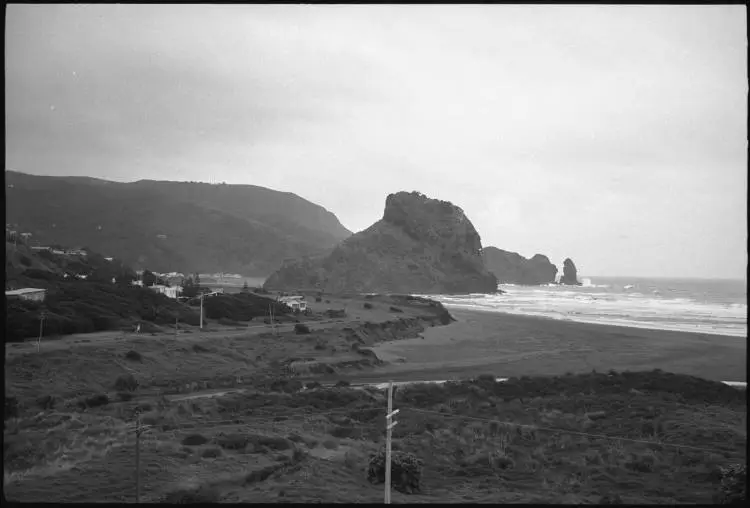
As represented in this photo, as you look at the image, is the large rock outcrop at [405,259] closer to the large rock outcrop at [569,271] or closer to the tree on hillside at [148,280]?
the large rock outcrop at [569,271]

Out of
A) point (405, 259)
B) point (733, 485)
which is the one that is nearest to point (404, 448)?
point (733, 485)

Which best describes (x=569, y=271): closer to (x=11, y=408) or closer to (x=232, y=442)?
(x=232, y=442)

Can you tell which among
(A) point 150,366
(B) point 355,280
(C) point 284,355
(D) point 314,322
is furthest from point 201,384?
(B) point 355,280

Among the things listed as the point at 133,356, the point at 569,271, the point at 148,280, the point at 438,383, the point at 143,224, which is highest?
the point at 143,224

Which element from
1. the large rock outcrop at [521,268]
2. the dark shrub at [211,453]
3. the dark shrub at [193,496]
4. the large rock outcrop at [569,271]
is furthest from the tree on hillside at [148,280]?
the large rock outcrop at [569,271]

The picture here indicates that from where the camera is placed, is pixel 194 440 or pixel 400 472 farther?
pixel 194 440

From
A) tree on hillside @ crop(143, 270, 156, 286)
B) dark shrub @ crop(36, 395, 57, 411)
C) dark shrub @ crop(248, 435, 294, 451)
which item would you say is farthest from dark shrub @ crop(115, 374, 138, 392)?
tree on hillside @ crop(143, 270, 156, 286)
